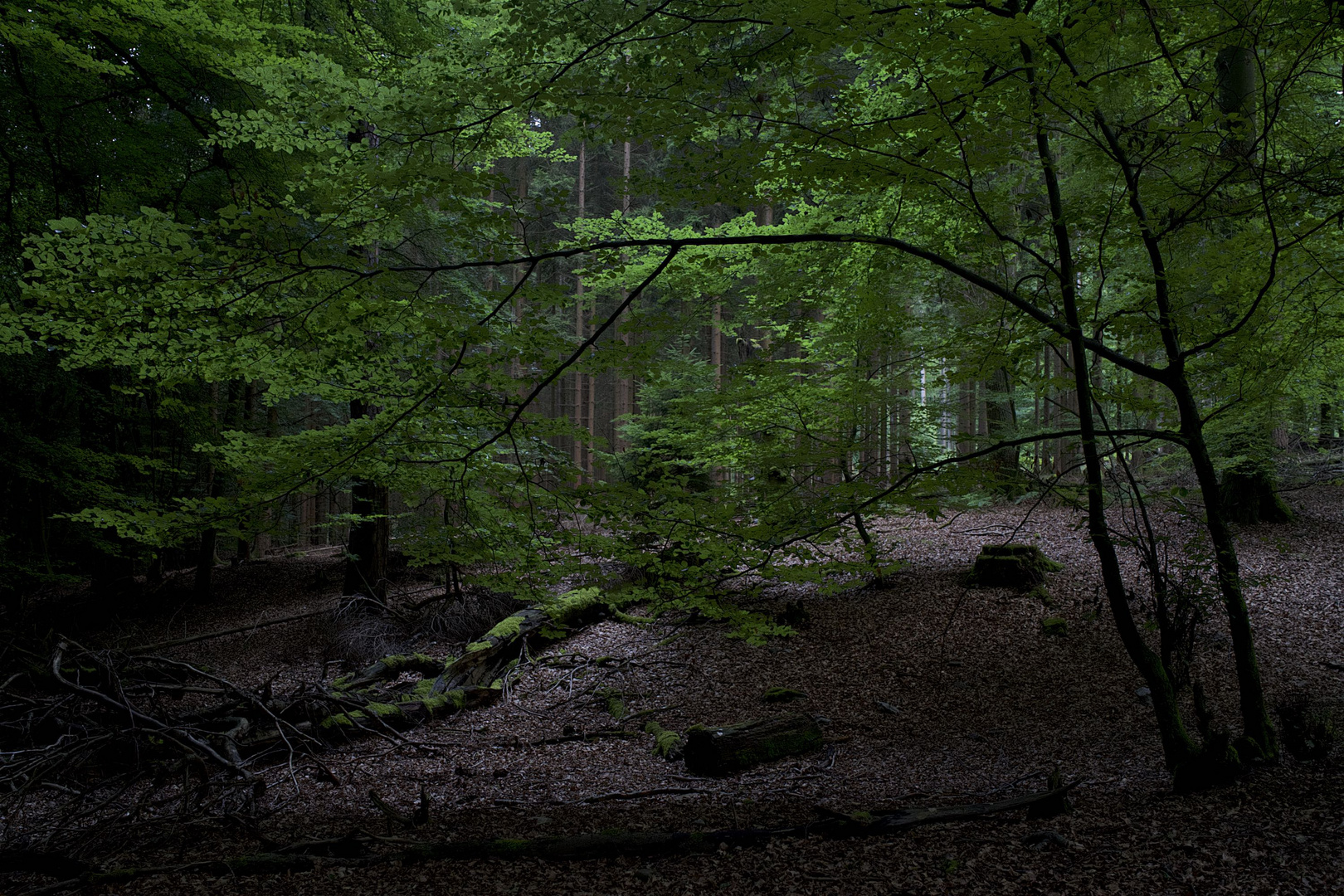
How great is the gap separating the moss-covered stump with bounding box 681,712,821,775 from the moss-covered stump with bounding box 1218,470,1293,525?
7.82 metres

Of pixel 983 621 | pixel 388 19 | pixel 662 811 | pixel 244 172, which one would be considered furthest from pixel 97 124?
pixel 983 621

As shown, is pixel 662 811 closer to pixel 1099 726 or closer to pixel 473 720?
pixel 473 720

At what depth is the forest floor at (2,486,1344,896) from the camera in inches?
140

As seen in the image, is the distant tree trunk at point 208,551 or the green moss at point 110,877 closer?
the green moss at point 110,877

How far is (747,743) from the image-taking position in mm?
5805

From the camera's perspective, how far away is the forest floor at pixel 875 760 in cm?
357

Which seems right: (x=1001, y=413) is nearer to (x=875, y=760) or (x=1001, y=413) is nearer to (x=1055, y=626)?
(x=1055, y=626)

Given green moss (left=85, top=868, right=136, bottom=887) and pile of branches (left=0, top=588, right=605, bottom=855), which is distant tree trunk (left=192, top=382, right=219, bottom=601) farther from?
green moss (left=85, top=868, right=136, bottom=887)

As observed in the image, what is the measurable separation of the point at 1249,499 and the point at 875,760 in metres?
7.91

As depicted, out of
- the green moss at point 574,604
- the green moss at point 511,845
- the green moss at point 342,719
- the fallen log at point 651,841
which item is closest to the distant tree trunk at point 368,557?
the green moss at point 574,604

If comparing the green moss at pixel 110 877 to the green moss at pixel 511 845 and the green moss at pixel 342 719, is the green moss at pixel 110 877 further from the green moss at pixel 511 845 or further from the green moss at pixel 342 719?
the green moss at pixel 342 719

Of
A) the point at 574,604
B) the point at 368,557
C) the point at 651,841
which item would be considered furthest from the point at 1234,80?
the point at 368,557

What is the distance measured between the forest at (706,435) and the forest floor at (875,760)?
0.14ft

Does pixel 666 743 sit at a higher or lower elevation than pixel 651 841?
lower
